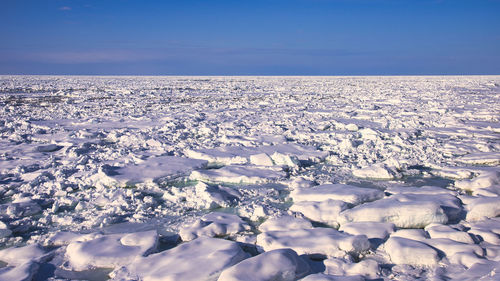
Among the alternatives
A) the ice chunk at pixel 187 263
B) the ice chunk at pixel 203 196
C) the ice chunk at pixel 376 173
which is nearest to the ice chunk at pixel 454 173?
the ice chunk at pixel 376 173

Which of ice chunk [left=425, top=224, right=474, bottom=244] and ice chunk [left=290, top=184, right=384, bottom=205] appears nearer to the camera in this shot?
ice chunk [left=425, top=224, right=474, bottom=244]

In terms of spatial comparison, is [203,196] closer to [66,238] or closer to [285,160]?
[66,238]

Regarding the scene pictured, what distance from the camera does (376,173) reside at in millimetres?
4340

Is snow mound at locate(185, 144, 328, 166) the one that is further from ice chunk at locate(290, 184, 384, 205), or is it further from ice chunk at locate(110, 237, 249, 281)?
ice chunk at locate(110, 237, 249, 281)

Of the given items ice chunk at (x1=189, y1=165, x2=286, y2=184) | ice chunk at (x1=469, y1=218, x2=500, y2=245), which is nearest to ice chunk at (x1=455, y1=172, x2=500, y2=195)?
ice chunk at (x1=469, y1=218, x2=500, y2=245)

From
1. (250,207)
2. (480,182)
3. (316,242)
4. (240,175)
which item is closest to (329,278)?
(316,242)

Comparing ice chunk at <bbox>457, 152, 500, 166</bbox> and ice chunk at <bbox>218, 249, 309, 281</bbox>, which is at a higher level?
ice chunk at <bbox>457, 152, 500, 166</bbox>

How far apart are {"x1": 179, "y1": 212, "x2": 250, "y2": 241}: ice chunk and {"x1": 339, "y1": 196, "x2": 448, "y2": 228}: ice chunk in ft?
2.78

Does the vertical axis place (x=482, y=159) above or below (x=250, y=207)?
above

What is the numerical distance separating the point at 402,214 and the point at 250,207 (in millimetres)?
1290

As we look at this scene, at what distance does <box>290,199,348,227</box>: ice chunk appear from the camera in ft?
10.2

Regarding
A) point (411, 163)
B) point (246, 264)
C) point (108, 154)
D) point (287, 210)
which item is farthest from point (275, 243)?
point (108, 154)

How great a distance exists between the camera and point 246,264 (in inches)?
83.8

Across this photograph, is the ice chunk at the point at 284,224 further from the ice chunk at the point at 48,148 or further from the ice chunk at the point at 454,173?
the ice chunk at the point at 48,148
